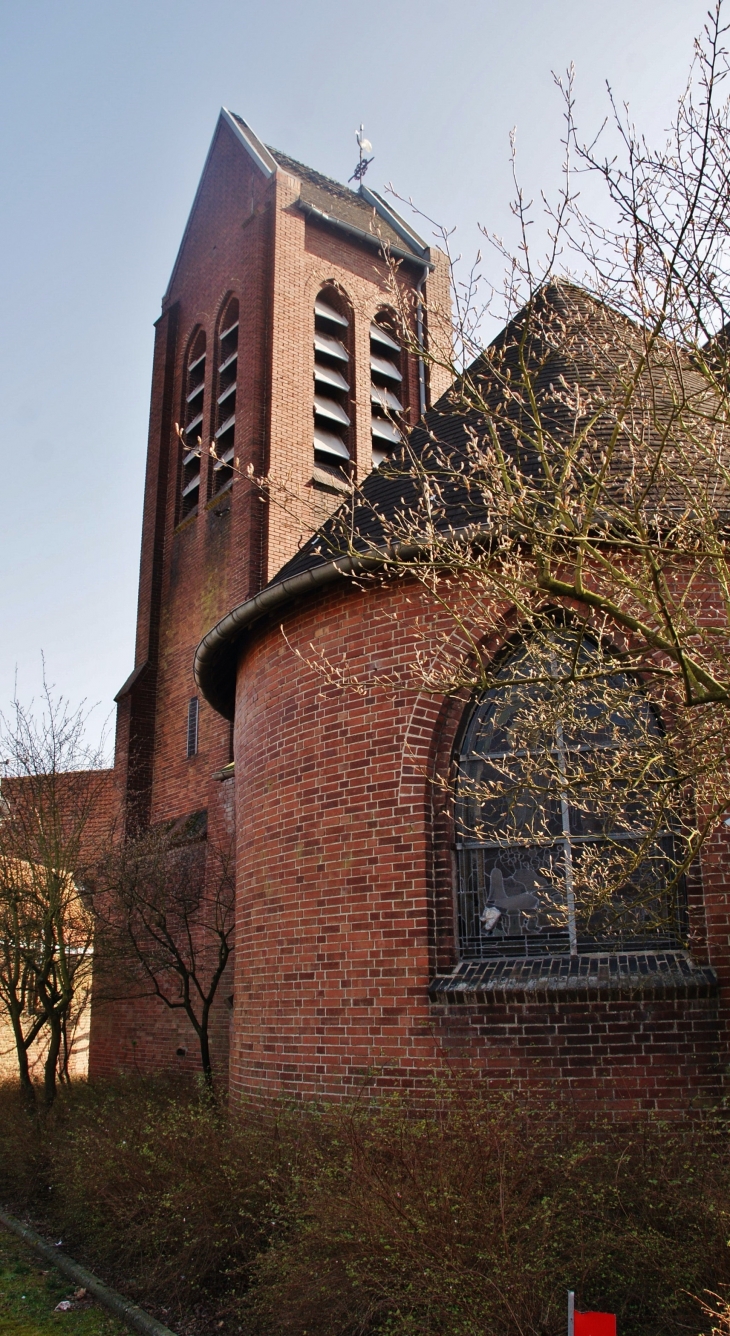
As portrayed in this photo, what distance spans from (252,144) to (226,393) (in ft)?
17.7

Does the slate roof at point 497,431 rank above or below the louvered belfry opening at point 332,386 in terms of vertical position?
below

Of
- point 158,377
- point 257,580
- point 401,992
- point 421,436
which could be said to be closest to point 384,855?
point 401,992

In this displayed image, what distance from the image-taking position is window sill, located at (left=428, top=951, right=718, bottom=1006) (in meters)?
6.70

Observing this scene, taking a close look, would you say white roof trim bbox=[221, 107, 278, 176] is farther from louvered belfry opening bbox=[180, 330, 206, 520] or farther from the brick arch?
the brick arch

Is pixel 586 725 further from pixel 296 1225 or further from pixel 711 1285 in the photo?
pixel 296 1225

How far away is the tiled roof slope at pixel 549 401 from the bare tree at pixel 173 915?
503cm

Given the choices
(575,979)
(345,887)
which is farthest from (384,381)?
(575,979)

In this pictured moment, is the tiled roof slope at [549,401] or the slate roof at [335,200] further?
the slate roof at [335,200]

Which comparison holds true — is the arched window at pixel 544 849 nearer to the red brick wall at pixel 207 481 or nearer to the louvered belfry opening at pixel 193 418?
the red brick wall at pixel 207 481

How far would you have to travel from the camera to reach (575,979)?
6.96m

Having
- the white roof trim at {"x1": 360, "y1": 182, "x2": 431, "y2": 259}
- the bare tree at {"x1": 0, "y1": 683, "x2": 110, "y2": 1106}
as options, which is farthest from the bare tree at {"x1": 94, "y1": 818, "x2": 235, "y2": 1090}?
the white roof trim at {"x1": 360, "y1": 182, "x2": 431, "y2": 259}

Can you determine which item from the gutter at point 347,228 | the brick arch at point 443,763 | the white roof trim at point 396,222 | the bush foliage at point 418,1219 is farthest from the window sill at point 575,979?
the white roof trim at point 396,222

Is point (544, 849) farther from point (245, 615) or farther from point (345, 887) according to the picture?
point (245, 615)

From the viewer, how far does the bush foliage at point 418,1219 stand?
178 inches
